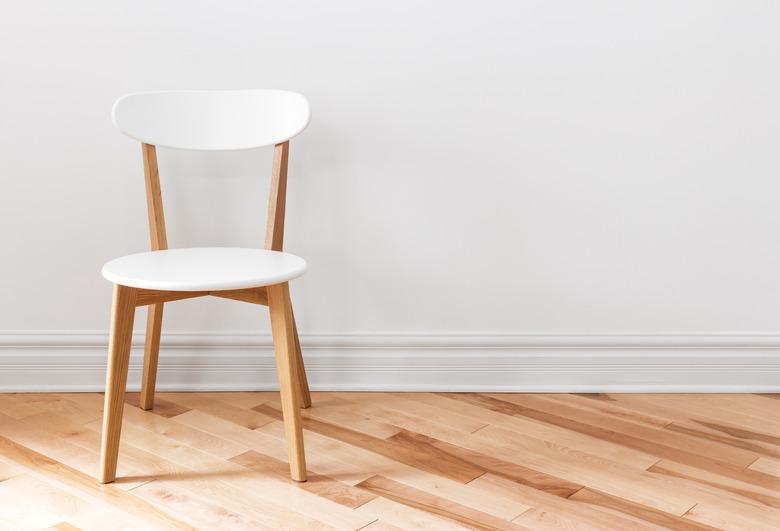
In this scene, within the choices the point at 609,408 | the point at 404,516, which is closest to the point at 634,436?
the point at 609,408

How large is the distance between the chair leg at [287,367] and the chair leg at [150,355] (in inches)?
18.1

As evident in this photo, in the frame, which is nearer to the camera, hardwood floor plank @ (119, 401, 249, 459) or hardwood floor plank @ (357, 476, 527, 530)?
hardwood floor plank @ (357, 476, 527, 530)

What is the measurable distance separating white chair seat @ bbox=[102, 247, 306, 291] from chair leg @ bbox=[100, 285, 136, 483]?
0.05 meters

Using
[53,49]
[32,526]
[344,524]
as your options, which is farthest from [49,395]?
[344,524]

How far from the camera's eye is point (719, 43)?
Answer: 1920 millimetres

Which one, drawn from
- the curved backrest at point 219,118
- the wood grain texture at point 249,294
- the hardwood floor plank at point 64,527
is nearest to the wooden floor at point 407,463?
the hardwood floor plank at point 64,527

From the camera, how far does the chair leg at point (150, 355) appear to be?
73.7 inches

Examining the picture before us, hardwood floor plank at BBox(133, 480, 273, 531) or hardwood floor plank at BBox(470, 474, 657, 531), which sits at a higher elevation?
hardwood floor plank at BBox(133, 480, 273, 531)

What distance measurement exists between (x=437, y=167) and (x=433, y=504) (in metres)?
0.83

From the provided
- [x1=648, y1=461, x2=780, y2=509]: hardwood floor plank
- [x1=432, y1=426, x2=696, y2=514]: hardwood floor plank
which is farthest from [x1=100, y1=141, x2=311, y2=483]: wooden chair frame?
[x1=648, y1=461, x2=780, y2=509]: hardwood floor plank

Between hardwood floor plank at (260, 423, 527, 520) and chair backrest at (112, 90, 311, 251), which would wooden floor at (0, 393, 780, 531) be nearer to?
hardwood floor plank at (260, 423, 527, 520)

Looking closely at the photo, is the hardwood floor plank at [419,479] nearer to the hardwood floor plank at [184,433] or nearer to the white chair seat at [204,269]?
the hardwood floor plank at [184,433]

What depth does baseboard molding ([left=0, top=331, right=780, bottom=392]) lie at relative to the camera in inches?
79.8

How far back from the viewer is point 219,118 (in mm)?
1824
